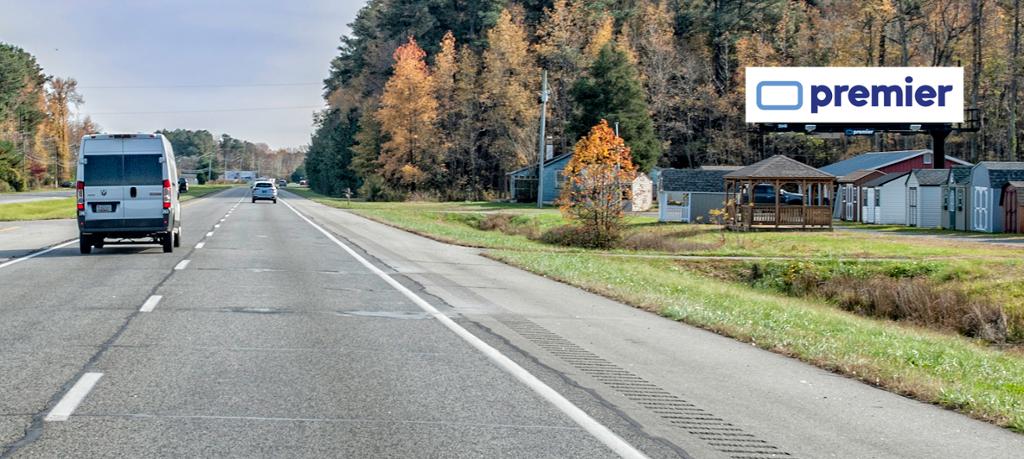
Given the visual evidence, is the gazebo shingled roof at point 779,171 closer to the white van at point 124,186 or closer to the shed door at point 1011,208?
the shed door at point 1011,208

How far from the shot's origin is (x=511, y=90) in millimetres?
87188

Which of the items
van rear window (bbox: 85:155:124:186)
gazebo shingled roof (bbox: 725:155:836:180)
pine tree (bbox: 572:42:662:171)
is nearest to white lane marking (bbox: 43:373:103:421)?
van rear window (bbox: 85:155:124:186)

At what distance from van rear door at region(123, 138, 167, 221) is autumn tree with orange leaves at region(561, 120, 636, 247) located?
21059 millimetres

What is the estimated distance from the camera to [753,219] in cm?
5119

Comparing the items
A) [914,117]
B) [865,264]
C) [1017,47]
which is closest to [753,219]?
[914,117]

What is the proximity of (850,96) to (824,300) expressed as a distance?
1154 inches

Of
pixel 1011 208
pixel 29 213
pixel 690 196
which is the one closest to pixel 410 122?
pixel 690 196

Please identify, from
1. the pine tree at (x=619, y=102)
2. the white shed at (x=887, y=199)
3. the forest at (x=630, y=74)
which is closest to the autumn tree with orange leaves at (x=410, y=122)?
the forest at (x=630, y=74)

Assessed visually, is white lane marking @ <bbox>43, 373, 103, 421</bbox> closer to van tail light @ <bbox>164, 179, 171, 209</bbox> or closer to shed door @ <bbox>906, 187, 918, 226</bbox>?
van tail light @ <bbox>164, 179, 171, 209</bbox>

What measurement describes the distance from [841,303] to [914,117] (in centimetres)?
3071

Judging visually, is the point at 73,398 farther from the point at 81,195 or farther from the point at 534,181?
the point at 534,181

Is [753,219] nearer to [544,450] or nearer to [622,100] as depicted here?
[622,100]

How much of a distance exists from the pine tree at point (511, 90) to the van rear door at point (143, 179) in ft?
210

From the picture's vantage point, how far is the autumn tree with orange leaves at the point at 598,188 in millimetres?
42469
